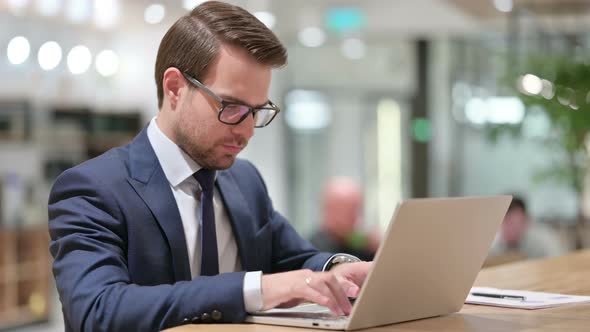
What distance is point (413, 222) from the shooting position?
1.59 metres

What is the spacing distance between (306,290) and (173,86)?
2.17 feet

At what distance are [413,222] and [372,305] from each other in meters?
0.15

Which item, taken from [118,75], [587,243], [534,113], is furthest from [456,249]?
[118,75]

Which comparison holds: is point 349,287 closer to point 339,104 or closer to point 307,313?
point 307,313

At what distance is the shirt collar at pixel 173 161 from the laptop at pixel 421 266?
1.30 ft

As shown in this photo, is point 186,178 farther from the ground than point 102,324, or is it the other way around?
point 186,178

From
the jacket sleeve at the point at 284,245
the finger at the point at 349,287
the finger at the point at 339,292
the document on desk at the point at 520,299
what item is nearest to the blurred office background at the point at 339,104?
the jacket sleeve at the point at 284,245

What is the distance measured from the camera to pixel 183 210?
2.12m

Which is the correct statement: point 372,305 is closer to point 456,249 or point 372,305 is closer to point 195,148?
point 456,249

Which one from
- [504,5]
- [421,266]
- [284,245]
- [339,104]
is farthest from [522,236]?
[421,266]

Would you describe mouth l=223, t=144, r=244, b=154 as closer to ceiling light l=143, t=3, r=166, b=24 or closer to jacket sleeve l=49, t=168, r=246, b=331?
jacket sleeve l=49, t=168, r=246, b=331

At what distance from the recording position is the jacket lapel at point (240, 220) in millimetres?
2264

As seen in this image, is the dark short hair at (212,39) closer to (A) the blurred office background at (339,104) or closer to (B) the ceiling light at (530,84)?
(A) the blurred office background at (339,104)

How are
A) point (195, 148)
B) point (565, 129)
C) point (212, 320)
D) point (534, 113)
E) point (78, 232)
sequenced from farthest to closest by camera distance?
point (534, 113) < point (565, 129) < point (195, 148) < point (78, 232) < point (212, 320)
